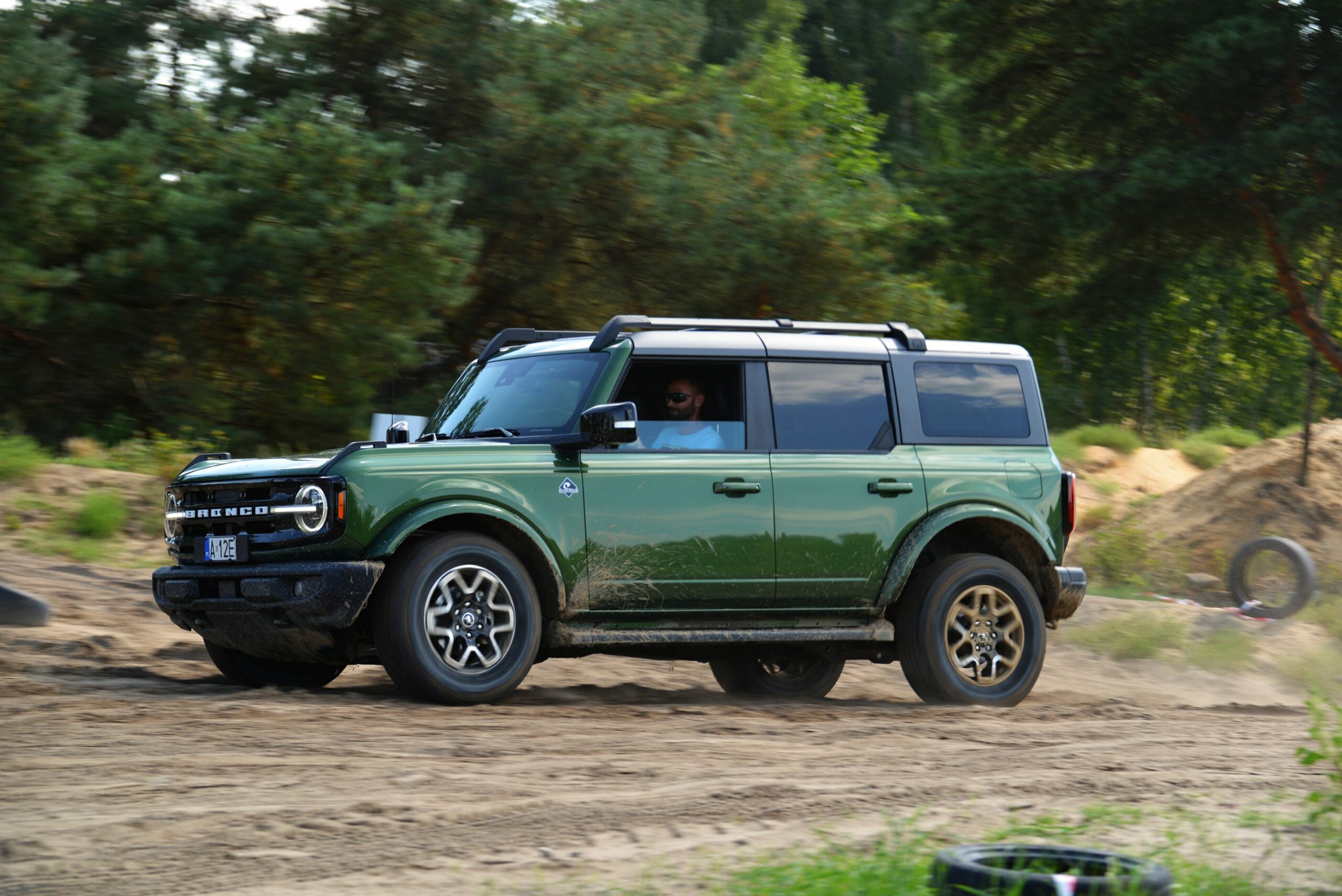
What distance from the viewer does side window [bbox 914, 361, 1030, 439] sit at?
8680 mm

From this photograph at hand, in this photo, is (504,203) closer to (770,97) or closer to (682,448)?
(682,448)

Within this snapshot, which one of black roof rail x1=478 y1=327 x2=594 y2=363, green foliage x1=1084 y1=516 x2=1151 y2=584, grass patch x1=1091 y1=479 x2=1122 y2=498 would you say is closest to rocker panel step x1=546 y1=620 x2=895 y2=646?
black roof rail x1=478 y1=327 x2=594 y2=363

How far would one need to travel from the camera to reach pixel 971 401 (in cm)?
882

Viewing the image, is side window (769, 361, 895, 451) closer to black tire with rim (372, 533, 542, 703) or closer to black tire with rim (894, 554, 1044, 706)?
black tire with rim (894, 554, 1044, 706)

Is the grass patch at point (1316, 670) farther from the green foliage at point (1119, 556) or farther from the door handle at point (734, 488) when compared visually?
the green foliage at point (1119, 556)

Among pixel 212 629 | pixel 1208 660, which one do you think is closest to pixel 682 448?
pixel 212 629

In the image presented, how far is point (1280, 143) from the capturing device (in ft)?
65.5

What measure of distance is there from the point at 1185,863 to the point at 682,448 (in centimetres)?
394

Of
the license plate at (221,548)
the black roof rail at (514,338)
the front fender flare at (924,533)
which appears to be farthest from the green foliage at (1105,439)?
the license plate at (221,548)

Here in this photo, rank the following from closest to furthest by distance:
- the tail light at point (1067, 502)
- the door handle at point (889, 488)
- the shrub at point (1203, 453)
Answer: the door handle at point (889, 488)
the tail light at point (1067, 502)
the shrub at point (1203, 453)

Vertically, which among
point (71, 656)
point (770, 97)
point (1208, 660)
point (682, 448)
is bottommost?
point (1208, 660)

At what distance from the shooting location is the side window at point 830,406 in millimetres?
8211

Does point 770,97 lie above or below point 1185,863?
above

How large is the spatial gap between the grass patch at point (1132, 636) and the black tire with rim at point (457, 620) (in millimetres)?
6864
